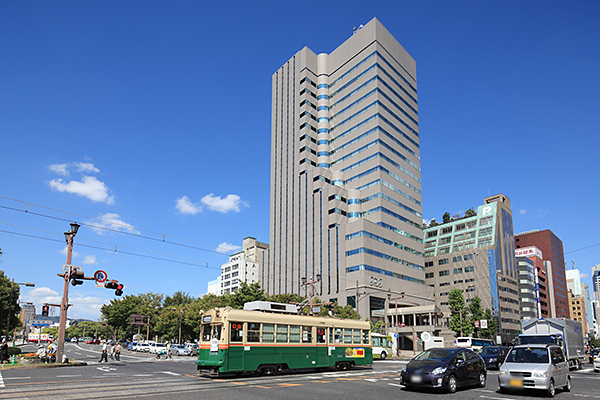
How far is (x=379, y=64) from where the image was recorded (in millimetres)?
103062

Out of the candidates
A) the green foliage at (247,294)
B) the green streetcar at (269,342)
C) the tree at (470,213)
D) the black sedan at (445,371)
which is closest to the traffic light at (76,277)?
the green streetcar at (269,342)

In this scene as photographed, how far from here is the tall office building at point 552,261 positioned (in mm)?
163000

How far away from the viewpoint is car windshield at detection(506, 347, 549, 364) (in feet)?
50.4

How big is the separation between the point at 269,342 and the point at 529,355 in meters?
11.8

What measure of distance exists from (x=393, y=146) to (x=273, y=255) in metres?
41.8

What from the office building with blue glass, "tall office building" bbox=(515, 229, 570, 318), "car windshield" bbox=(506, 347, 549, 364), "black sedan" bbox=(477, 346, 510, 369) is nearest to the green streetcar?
"black sedan" bbox=(477, 346, 510, 369)

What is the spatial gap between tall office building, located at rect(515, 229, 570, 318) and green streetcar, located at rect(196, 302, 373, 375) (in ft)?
549

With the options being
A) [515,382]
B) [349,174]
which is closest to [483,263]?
[349,174]

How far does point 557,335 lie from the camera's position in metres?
26.9

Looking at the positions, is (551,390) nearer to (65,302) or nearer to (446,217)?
(65,302)

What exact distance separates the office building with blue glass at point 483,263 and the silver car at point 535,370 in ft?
331

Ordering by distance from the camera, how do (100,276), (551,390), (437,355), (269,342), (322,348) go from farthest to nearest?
(100,276) → (322,348) → (269,342) → (437,355) → (551,390)

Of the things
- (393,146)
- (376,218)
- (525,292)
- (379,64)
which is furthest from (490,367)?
(525,292)

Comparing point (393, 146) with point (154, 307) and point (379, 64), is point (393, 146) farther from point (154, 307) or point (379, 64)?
point (154, 307)
